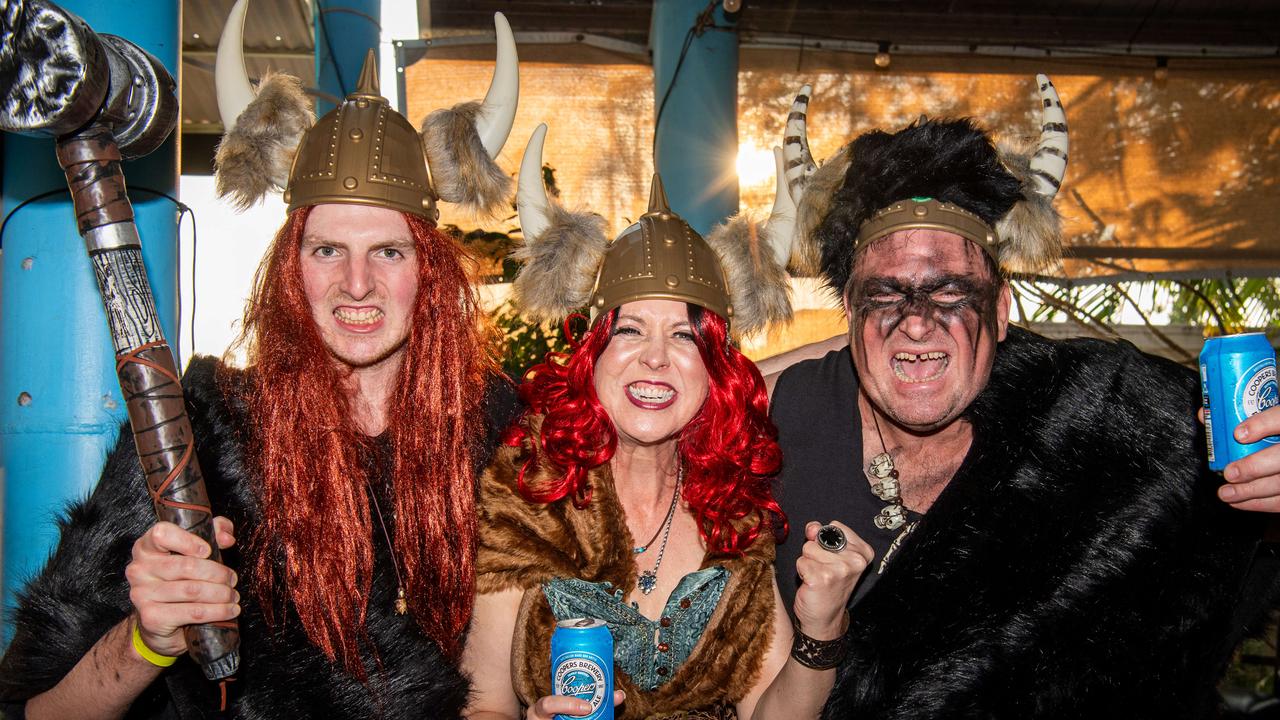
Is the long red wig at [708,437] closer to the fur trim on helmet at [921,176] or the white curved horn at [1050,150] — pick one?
the fur trim on helmet at [921,176]

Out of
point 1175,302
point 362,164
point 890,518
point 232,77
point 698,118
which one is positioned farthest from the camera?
point 1175,302

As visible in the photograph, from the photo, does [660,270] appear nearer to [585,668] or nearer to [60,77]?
[585,668]

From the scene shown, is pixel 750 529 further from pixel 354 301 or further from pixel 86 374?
pixel 86 374

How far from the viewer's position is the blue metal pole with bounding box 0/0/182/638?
253 centimetres

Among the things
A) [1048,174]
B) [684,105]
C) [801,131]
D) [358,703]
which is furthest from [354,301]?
[684,105]

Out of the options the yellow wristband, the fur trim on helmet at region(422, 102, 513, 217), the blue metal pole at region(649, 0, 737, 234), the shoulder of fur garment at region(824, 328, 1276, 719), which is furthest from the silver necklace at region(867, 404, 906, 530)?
the blue metal pole at region(649, 0, 737, 234)

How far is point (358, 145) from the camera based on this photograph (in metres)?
2.52

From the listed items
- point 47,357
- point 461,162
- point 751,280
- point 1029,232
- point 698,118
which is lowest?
point 47,357

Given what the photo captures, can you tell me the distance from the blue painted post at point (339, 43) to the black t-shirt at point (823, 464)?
325 cm

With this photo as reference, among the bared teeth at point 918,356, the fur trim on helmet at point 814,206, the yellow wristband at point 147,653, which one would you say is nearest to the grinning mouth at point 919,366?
the bared teeth at point 918,356

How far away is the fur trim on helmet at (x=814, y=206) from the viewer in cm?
290

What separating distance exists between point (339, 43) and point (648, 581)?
379cm

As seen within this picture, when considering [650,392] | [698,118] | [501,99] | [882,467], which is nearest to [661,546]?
[650,392]

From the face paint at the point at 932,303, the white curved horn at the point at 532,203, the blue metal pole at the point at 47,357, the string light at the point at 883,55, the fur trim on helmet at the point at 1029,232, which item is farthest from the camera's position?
the string light at the point at 883,55
